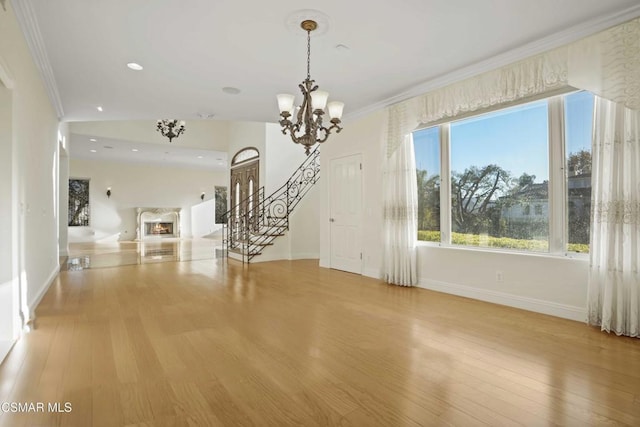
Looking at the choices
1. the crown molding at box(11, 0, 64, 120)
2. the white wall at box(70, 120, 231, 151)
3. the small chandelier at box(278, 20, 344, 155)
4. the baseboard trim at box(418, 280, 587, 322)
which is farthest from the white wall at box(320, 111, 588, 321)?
the white wall at box(70, 120, 231, 151)

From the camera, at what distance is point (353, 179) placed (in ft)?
20.2

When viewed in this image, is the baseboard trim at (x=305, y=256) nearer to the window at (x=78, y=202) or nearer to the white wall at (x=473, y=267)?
the white wall at (x=473, y=267)

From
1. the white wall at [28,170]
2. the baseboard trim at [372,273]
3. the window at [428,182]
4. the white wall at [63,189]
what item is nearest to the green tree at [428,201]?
the window at [428,182]

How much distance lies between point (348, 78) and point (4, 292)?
424cm

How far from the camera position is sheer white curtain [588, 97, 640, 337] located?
2.91 meters

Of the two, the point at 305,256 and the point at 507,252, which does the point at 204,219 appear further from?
the point at 507,252

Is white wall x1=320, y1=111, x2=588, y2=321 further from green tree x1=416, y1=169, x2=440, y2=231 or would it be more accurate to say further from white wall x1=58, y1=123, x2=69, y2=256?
white wall x1=58, y1=123, x2=69, y2=256

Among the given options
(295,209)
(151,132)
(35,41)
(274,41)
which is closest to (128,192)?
(151,132)

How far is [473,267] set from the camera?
4293mm

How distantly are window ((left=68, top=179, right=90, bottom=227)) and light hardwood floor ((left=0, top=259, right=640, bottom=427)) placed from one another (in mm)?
10039

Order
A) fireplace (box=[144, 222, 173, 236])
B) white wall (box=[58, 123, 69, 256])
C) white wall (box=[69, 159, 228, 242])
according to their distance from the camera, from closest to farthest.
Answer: white wall (box=[58, 123, 69, 256]) → white wall (box=[69, 159, 228, 242]) → fireplace (box=[144, 222, 173, 236])

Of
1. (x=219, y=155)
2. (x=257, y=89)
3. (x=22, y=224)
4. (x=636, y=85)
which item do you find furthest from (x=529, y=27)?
(x=219, y=155)

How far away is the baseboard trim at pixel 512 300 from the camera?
3.41 metres

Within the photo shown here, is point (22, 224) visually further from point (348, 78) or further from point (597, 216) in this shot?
point (597, 216)
